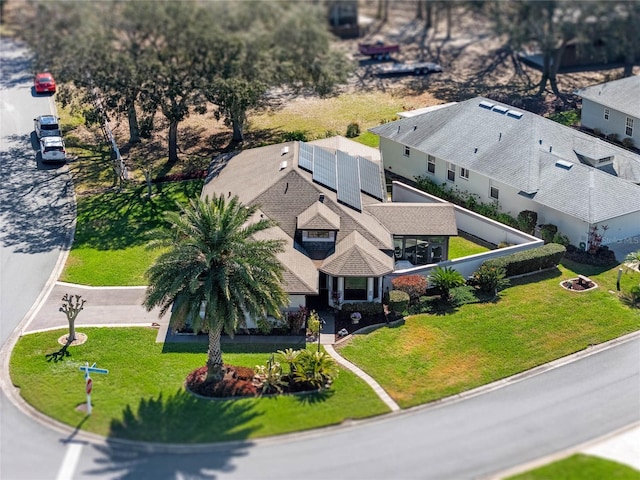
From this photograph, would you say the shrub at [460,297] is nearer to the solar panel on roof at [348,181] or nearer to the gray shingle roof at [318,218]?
the gray shingle roof at [318,218]

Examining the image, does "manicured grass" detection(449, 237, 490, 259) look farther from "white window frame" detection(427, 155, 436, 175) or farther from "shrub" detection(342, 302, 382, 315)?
"shrub" detection(342, 302, 382, 315)

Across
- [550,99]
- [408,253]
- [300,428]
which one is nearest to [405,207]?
[408,253]

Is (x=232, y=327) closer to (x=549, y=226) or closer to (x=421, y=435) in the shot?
(x=421, y=435)

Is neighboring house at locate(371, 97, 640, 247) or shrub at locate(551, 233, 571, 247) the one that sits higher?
neighboring house at locate(371, 97, 640, 247)

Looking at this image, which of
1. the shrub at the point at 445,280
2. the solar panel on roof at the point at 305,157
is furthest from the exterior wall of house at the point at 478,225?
the solar panel on roof at the point at 305,157

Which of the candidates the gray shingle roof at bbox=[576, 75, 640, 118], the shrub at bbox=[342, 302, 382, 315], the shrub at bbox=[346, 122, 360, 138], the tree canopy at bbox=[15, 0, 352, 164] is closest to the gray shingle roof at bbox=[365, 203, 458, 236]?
the shrub at bbox=[342, 302, 382, 315]

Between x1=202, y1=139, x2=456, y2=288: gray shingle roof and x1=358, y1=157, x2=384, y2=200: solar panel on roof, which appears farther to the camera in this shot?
x1=358, y1=157, x2=384, y2=200: solar panel on roof
